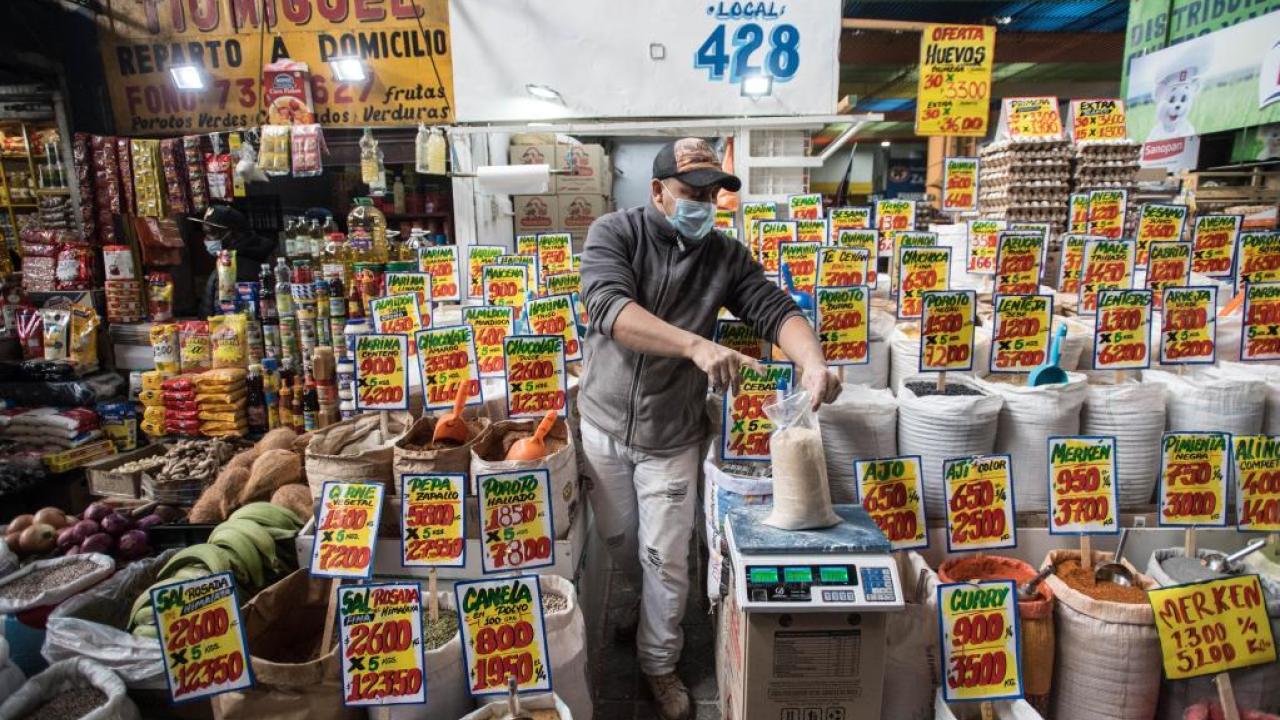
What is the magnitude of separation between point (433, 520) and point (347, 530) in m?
0.21

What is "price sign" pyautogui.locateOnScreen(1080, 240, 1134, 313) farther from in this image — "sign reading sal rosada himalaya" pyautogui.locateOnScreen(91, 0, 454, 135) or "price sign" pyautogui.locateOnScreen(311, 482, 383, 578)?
"sign reading sal rosada himalaya" pyautogui.locateOnScreen(91, 0, 454, 135)

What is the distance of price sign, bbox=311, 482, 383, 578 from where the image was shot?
158cm

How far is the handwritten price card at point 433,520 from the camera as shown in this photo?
5.28ft

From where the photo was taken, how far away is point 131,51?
5.01 meters

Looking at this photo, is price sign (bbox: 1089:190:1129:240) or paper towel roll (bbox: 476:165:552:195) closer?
price sign (bbox: 1089:190:1129:240)

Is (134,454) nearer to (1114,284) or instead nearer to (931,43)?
(1114,284)

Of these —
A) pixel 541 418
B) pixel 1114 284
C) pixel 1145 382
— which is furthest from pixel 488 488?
pixel 1114 284

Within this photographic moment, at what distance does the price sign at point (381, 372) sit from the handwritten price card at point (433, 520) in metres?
0.63

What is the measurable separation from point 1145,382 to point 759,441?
1.28 meters

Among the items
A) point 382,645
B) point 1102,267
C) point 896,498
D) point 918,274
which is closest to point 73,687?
point 382,645

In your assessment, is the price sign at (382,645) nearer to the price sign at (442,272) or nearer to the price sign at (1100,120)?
the price sign at (442,272)

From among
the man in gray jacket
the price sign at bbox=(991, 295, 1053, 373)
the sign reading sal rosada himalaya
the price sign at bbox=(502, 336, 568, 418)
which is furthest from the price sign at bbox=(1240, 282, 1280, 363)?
the sign reading sal rosada himalaya

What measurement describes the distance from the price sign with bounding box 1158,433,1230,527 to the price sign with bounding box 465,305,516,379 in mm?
2061

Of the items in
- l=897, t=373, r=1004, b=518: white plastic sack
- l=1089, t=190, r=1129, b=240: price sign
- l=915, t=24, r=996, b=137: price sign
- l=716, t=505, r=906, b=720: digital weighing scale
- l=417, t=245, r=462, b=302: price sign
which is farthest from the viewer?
l=915, t=24, r=996, b=137: price sign
